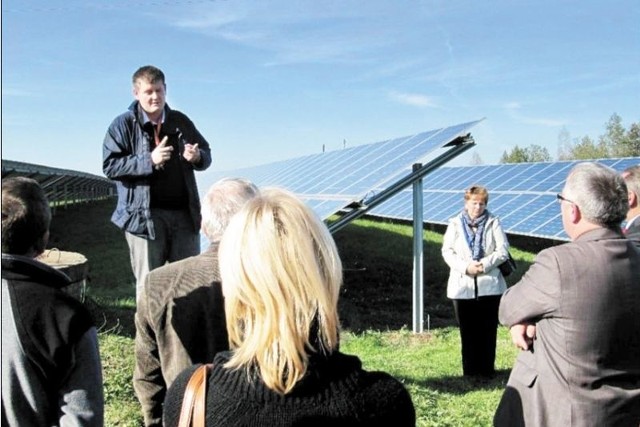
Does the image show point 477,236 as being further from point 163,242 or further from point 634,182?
point 163,242

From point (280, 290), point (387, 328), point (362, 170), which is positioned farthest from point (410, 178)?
point (280, 290)

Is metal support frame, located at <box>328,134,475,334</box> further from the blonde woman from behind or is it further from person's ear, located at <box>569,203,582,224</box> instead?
the blonde woman from behind

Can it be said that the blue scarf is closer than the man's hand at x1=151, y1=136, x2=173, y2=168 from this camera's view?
No

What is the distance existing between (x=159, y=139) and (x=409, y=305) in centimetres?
596

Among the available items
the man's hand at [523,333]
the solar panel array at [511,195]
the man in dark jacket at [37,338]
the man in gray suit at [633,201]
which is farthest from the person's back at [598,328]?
the solar panel array at [511,195]

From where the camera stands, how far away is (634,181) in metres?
3.28

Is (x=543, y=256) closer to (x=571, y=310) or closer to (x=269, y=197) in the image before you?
(x=571, y=310)

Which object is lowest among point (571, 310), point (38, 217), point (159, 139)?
point (571, 310)

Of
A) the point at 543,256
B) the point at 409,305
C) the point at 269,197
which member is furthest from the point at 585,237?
the point at 409,305

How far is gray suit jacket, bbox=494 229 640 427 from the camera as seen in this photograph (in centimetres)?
262

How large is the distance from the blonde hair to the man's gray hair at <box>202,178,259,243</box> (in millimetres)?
858

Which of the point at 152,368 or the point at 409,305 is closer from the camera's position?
the point at 152,368

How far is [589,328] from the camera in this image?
8.59 feet

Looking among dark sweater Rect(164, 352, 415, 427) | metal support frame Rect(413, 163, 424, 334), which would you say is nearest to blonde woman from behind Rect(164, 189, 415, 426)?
dark sweater Rect(164, 352, 415, 427)
